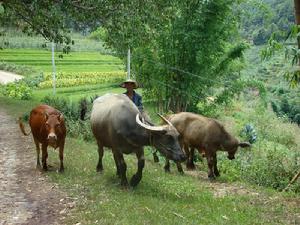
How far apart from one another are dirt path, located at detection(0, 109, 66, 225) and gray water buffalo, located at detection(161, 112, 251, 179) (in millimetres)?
3210

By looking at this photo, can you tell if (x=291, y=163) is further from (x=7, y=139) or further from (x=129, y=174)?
(x=7, y=139)

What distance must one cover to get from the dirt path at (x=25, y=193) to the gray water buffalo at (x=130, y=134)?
134cm

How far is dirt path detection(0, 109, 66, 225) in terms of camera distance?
294 inches

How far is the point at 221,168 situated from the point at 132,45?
751 centimetres

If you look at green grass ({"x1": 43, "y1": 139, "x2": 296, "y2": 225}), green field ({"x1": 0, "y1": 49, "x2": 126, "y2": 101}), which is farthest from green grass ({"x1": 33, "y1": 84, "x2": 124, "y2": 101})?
green grass ({"x1": 43, "y1": 139, "x2": 296, "y2": 225})

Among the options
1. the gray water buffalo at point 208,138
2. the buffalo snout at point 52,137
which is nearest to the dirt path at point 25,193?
the buffalo snout at point 52,137

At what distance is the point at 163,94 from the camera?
23.0m

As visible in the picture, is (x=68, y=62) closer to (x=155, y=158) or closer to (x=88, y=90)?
(x=88, y=90)

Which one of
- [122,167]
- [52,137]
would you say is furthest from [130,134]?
[52,137]

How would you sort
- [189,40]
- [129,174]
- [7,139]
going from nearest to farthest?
[129,174] < [7,139] < [189,40]

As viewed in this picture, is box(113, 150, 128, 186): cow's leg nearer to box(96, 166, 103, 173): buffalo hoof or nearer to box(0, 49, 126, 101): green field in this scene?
box(96, 166, 103, 173): buffalo hoof

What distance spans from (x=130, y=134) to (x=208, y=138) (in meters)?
2.81

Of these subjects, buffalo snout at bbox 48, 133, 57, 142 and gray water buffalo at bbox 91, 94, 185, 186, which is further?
buffalo snout at bbox 48, 133, 57, 142

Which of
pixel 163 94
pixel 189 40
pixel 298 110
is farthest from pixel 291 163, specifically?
pixel 298 110
